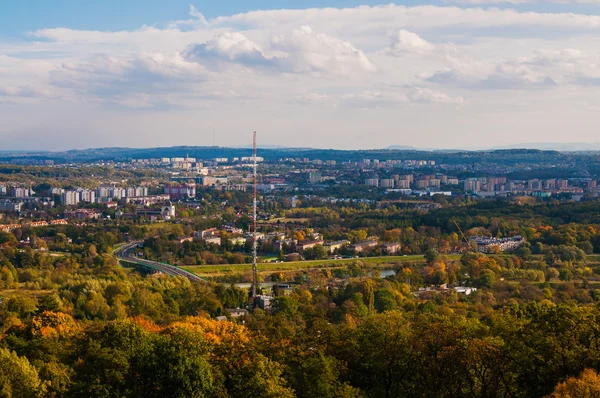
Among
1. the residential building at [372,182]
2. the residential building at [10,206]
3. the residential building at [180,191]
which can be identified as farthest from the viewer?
the residential building at [372,182]

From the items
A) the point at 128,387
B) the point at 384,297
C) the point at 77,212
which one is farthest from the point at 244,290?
the point at 77,212

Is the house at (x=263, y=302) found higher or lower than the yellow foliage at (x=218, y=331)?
lower

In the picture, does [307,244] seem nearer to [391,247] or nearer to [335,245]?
[335,245]

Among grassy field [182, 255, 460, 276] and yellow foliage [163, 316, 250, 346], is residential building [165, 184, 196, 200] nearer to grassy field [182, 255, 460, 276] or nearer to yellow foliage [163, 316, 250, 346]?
grassy field [182, 255, 460, 276]

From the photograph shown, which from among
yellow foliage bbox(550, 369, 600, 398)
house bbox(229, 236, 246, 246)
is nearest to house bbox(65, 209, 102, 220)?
house bbox(229, 236, 246, 246)

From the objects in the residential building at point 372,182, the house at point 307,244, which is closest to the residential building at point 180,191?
the residential building at point 372,182

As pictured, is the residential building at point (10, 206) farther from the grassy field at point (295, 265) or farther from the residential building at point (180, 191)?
the grassy field at point (295, 265)

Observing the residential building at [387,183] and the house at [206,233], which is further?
the residential building at [387,183]

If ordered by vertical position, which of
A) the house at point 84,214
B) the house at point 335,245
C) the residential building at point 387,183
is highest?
the residential building at point 387,183
